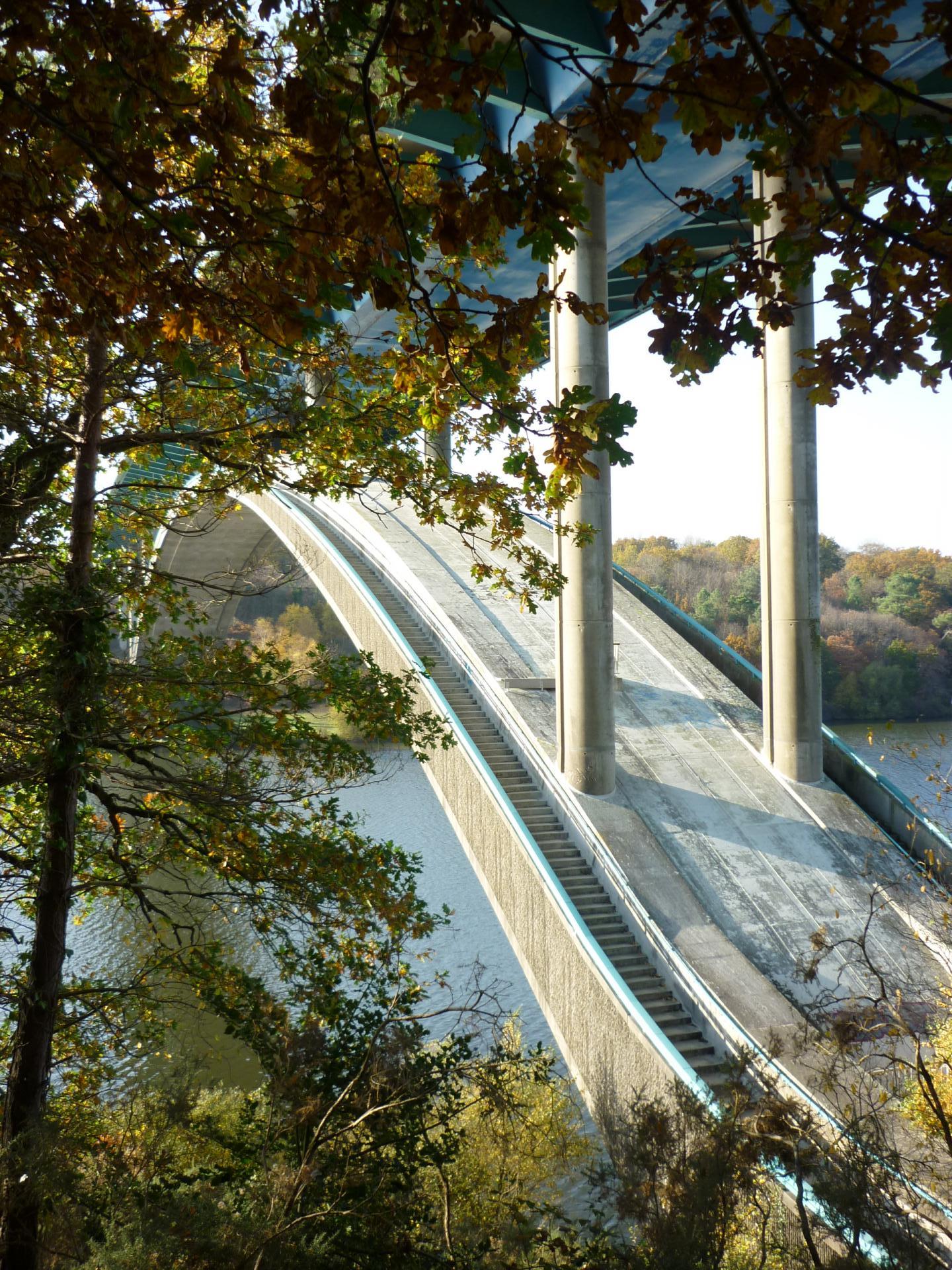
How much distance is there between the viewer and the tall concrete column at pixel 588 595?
1323 centimetres

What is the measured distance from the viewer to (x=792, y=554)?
1403 centimetres

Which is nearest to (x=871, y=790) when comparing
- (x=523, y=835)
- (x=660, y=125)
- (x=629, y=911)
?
(x=629, y=911)

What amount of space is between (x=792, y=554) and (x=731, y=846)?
14.0 feet

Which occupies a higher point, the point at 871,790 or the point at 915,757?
the point at 915,757

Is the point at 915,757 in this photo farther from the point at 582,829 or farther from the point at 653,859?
the point at 582,829

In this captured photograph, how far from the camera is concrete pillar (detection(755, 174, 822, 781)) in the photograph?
13.9 meters

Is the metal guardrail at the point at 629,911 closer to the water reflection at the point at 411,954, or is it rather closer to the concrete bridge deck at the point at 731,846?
the concrete bridge deck at the point at 731,846

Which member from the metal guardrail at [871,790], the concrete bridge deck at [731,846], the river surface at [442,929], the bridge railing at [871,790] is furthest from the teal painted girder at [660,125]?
the river surface at [442,929]

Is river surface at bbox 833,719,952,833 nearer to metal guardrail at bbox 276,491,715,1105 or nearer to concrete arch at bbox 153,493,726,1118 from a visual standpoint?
metal guardrail at bbox 276,491,715,1105

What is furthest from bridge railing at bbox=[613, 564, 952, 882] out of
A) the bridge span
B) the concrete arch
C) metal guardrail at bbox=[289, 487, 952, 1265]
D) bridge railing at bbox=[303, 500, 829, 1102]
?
the concrete arch

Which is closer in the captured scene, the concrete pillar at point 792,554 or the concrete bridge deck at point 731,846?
the concrete bridge deck at point 731,846

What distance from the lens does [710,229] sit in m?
18.7

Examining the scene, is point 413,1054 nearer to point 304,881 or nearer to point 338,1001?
point 338,1001

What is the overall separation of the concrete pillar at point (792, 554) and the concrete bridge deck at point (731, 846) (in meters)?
0.76
